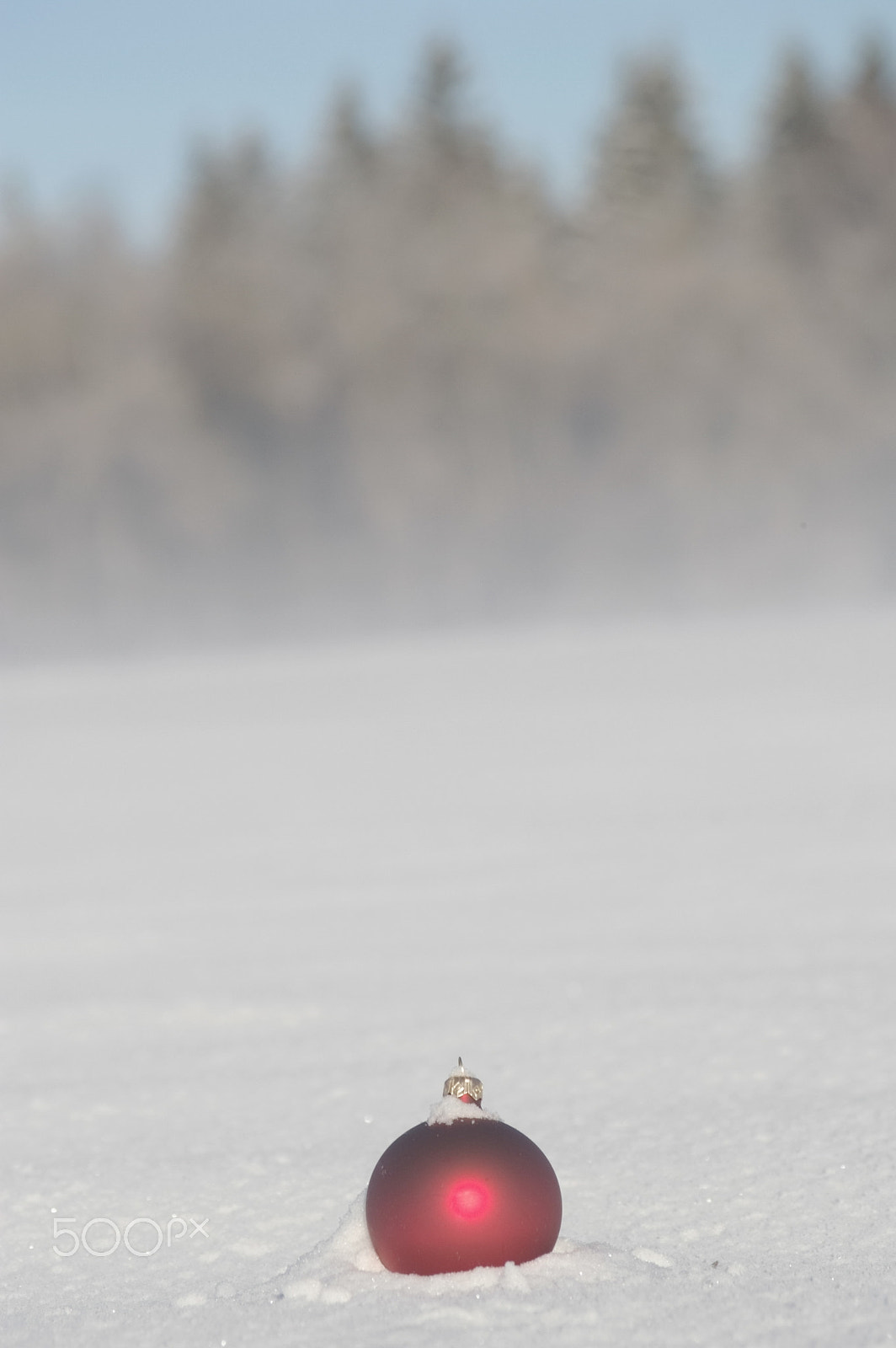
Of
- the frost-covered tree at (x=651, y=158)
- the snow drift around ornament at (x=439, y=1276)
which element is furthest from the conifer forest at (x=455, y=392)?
the snow drift around ornament at (x=439, y=1276)

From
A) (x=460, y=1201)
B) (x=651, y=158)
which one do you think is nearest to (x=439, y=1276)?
(x=460, y=1201)

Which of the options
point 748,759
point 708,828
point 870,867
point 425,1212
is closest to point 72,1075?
point 425,1212

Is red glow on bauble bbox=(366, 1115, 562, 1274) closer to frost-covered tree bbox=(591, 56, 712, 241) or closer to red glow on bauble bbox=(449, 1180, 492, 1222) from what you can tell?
red glow on bauble bbox=(449, 1180, 492, 1222)

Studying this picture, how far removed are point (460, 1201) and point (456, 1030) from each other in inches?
25.2

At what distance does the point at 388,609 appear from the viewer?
6617 mm

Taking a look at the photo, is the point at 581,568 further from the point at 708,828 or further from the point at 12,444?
the point at 708,828

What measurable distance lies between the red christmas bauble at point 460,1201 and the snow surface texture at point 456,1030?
2 cm

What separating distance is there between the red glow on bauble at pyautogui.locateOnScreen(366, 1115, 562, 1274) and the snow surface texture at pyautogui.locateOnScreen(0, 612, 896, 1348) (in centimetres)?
2

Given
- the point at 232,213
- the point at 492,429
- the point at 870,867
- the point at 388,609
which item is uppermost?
the point at 232,213

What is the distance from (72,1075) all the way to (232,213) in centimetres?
582

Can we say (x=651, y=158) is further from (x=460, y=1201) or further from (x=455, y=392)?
(x=460, y=1201)

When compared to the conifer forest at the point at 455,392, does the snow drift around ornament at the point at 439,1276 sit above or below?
below

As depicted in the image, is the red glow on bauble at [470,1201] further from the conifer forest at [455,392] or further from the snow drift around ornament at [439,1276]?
the conifer forest at [455,392]

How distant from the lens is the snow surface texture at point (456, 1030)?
2.54 feet
